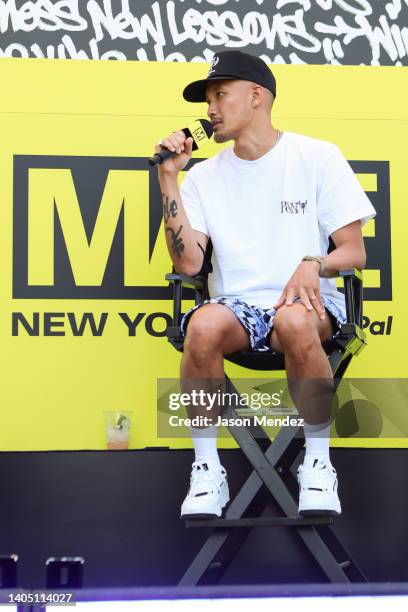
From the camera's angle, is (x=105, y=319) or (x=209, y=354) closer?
(x=209, y=354)

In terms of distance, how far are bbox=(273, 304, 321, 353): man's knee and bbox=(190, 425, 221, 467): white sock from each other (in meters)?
0.30

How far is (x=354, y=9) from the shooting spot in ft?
11.7

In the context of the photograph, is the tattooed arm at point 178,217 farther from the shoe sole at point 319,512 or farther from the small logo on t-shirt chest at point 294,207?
the shoe sole at point 319,512

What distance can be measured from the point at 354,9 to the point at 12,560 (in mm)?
2804

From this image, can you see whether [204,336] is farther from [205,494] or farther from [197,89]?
[197,89]

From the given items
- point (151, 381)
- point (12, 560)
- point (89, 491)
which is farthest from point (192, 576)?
point (12, 560)

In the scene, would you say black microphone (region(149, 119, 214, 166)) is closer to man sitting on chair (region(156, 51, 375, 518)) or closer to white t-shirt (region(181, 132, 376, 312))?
man sitting on chair (region(156, 51, 375, 518))

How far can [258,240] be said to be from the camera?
9.32 ft

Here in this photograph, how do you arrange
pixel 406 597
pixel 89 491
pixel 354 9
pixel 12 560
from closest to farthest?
pixel 406 597 < pixel 12 560 < pixel 89 491 < pixel 354 9

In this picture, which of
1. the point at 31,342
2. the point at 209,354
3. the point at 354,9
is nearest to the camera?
the point at 209,354

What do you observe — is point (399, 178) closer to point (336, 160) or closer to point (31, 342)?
point (336, 160)

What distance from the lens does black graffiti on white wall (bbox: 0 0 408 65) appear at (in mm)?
3459

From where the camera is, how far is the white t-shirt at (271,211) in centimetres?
279

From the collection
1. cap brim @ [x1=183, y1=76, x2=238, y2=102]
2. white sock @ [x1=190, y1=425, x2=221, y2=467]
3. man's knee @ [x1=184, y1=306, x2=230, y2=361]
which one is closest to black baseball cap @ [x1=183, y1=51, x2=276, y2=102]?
cap brim @ [x1=183, y1=76, x2=238, y2=102]
